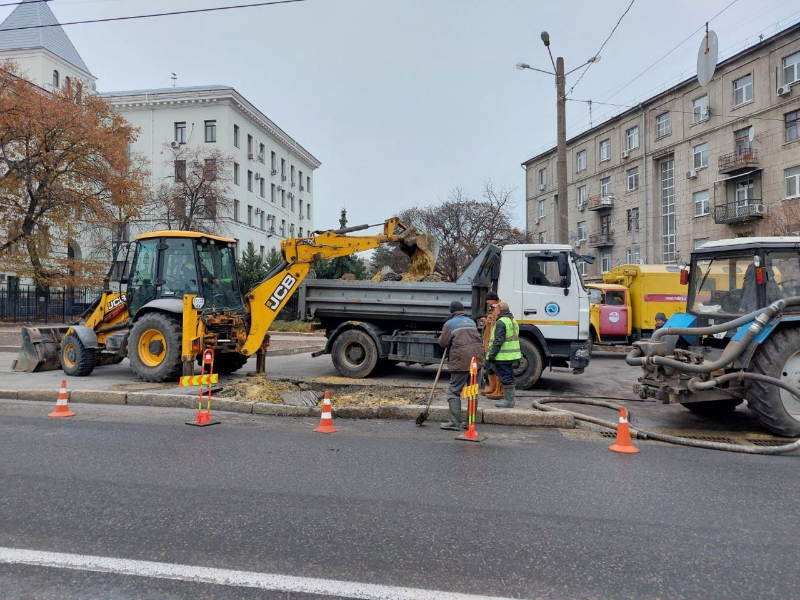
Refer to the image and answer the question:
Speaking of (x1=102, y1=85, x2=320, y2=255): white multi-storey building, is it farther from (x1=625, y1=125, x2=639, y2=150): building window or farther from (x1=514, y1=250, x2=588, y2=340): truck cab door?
(x1=514, y1=250, x2=588, y2=340): truck cab door

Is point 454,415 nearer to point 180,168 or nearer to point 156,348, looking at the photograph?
point 156,348

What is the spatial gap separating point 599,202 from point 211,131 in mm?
30405

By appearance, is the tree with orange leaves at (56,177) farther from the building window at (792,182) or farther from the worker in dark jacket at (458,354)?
the building window at (792,182)

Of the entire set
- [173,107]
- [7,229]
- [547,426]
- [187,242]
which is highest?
[173,107]

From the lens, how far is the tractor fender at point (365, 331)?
11.2m

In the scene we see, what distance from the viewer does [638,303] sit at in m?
17.8

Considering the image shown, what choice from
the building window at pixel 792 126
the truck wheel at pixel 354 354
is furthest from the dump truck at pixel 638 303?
the building window at pixel 792 126

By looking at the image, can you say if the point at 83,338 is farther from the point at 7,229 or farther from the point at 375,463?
the point at 7,229

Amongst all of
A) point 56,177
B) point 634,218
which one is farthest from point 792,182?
point 56,177

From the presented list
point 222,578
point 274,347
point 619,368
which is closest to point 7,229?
point 274,347

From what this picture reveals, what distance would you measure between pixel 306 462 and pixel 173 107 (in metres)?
43.8

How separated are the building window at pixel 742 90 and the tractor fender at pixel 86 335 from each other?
34792 mm

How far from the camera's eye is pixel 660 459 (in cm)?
596

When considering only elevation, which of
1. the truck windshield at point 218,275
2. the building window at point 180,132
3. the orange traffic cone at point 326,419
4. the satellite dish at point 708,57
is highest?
the building window at point 180,132
